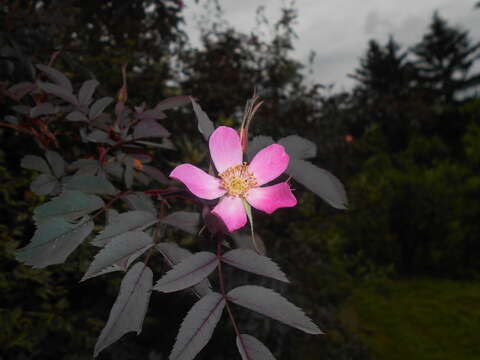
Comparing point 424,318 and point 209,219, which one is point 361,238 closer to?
point 424,318

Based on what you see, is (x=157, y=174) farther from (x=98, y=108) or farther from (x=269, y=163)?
(x=269, y=163)

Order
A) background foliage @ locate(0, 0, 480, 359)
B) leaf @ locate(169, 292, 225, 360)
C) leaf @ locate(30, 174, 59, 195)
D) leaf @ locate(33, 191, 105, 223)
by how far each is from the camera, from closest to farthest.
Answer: leaf @ locate(169, 292, 225, 360) → leaf @ locate(33, 191, 105, 223) → leaf @ locate(30, 174, 59, 195) → background foliage @ locate(0, 0, 480, 359)

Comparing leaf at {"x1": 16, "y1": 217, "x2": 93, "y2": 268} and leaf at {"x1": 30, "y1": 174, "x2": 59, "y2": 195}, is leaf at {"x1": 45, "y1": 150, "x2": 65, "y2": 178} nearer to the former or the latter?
leaf at {"x1": 30, "y1": 174, "x2": 59, "y2": 195}

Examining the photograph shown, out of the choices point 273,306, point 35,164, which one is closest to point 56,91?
point 35,164

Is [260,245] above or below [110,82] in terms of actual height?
below

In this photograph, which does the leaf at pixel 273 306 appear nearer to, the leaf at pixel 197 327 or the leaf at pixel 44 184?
the leaf at pixel 197 327

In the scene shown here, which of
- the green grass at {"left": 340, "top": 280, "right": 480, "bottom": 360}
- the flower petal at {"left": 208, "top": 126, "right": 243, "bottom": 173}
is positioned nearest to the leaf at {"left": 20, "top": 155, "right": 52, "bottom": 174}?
the flower petal at {"left": 208, "top": 126, "right": 243, "bottom": 173}

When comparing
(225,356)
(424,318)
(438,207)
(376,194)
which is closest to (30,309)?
(225,356)
